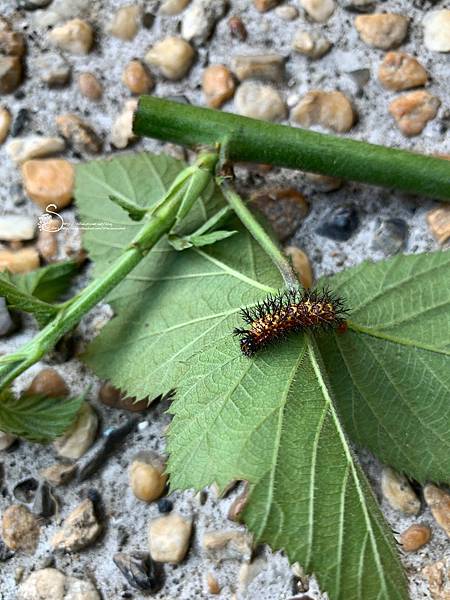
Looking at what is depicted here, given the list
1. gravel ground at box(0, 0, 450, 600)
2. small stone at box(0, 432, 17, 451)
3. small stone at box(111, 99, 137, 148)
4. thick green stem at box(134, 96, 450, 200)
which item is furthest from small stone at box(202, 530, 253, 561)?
small stone at box(111, 99, 137, 148)

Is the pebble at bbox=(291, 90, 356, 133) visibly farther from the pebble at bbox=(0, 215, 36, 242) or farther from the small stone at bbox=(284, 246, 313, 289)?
the pebble at bbox=(0, 215, 36, 242)

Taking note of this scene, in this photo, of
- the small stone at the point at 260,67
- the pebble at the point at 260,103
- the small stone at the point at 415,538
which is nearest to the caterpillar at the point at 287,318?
the small stone at the point at 415,538

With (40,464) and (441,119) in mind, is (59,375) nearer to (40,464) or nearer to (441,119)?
(40,464)

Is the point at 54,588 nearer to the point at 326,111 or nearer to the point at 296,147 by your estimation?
the point at 296,147

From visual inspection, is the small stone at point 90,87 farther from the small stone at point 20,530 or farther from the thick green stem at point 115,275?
the small stone at point 20,530

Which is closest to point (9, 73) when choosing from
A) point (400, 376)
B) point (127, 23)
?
point (127, 23)

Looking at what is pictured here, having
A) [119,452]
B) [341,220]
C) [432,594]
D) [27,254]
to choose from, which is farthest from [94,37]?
[432,594]
